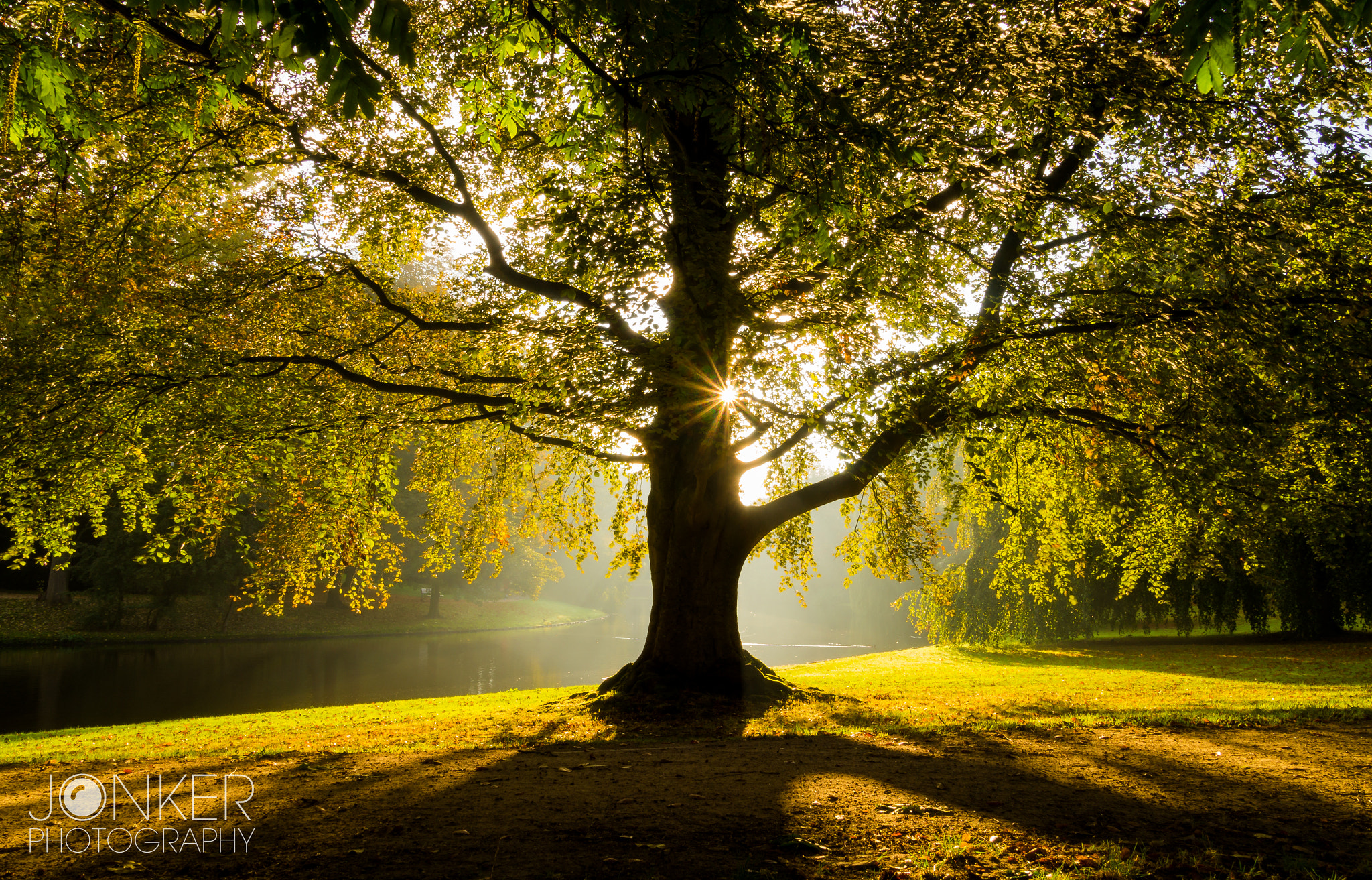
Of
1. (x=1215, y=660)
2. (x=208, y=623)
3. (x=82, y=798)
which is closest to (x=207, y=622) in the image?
(x=208, y=623)

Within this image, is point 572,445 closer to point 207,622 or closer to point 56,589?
point 207,622

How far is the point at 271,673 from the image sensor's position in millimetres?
20016

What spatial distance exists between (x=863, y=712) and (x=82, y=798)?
811cm

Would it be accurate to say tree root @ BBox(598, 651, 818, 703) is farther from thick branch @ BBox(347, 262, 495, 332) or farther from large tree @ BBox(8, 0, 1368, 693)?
thick branch @ BBox(347, 262, 495, 332)

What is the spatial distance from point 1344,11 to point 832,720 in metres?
7.82

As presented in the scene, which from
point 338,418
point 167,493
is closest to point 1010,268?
point 338,418

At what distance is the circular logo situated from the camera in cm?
426

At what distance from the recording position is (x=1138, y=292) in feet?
26.5

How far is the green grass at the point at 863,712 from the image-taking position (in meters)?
7.64

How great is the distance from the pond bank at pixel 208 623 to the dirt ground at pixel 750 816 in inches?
964

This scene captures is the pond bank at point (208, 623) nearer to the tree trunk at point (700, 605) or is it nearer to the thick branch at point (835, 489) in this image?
the tree trunk at point (700, 605)

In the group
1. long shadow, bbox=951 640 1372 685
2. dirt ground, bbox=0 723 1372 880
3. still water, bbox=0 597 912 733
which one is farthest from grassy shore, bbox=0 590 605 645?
long shadow, bbox=951 640 1372 685

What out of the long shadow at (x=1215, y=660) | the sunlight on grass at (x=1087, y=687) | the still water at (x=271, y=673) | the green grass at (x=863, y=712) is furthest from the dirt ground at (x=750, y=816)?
the still water at (x=271, y=673)

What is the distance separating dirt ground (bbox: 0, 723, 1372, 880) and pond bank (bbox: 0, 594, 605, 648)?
2448cm
